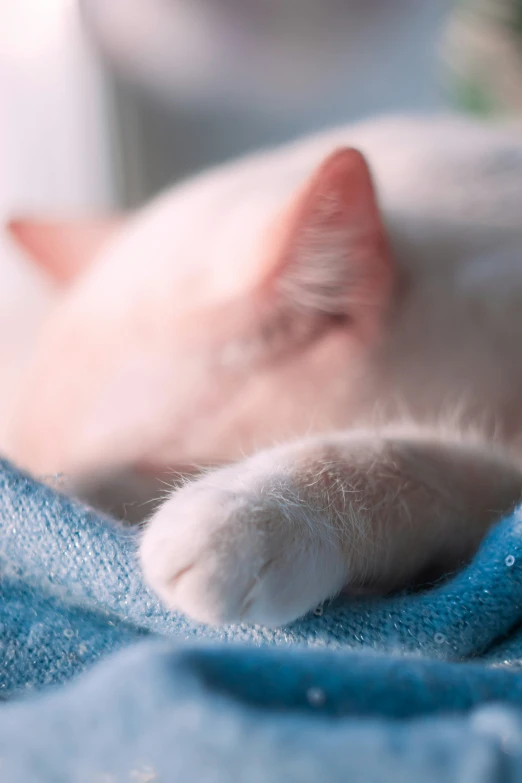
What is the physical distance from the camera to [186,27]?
6.68ft

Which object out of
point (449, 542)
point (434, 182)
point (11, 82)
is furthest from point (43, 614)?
point (11, 82)

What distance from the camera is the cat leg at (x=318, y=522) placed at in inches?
14.5

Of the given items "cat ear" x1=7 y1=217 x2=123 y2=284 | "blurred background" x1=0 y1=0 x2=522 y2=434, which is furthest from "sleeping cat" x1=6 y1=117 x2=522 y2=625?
"blurred background" x1=0 y1=0 x2=522 y2=434

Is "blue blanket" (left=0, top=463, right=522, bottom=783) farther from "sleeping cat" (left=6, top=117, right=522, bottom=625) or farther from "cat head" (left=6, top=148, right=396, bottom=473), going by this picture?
"cat head" (left=6, top=148, right=396, bottom=473)

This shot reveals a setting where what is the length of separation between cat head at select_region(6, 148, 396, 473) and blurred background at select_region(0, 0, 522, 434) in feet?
3.54

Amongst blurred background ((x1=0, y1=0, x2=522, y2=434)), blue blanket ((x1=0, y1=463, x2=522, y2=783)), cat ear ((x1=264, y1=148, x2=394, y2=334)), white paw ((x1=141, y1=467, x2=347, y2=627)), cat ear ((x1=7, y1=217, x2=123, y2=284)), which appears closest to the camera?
blue blanket ((x1=0, y1=463, x2=522, y2=783))

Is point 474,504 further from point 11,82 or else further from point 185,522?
point 11,82

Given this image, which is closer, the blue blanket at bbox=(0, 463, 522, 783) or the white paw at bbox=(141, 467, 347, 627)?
the blue blanket at bbox=(0, 463, 522, 783)

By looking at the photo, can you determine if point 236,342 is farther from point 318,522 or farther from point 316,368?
point 318,522

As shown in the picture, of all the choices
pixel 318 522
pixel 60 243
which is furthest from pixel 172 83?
pixel 318 522

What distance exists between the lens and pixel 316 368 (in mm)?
626

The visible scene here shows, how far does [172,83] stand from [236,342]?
1.72 metres

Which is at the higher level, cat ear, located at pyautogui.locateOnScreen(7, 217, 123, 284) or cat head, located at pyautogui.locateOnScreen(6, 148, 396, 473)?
cat ear, located at pyautogui.locateOnScreen(7, 217, 123, 284)

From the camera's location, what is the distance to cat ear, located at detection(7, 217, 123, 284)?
100 cm
